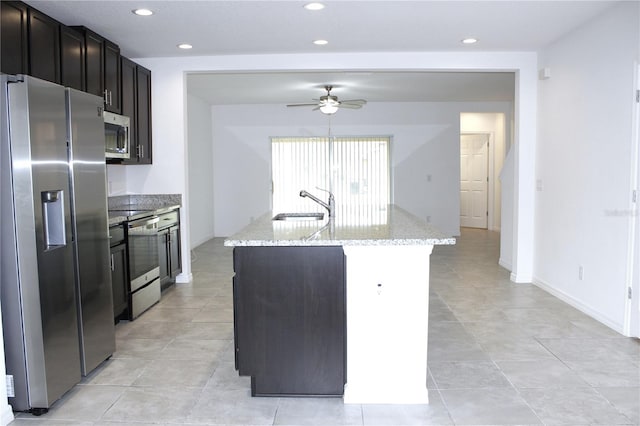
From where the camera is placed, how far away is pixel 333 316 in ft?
8.77

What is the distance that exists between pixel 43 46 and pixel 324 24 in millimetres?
2057

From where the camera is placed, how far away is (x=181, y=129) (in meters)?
5.36

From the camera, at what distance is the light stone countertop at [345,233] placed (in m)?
2.54

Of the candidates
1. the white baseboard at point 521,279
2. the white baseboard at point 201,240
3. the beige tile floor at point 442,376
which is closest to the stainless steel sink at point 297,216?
the beige tile floor at point 442,376

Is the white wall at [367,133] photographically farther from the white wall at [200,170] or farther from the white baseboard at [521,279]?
the white baseboard at [521,279]

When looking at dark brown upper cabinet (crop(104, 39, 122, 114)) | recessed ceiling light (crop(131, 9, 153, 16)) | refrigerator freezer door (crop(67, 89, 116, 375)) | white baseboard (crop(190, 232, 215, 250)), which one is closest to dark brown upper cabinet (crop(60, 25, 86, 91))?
dark brown upper cabinet (crop(104, 39, 122, 114))

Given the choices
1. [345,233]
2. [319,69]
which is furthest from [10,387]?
[319,69]

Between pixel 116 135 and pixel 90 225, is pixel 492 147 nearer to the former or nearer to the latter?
pixel 116 135

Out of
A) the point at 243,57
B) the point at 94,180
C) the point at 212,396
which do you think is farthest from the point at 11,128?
the point at 243,57

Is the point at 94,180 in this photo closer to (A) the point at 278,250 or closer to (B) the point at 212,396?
(A) the point at 278,250

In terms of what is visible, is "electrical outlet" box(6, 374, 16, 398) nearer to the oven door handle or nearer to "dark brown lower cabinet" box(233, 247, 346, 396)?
"dark brown lower cabinet" box(233, 247, 346, 396)

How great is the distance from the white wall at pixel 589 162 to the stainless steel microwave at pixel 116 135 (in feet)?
13.1

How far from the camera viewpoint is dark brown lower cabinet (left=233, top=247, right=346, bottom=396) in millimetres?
2646

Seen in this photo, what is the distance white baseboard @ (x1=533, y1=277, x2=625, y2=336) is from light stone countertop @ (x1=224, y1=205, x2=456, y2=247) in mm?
1798
